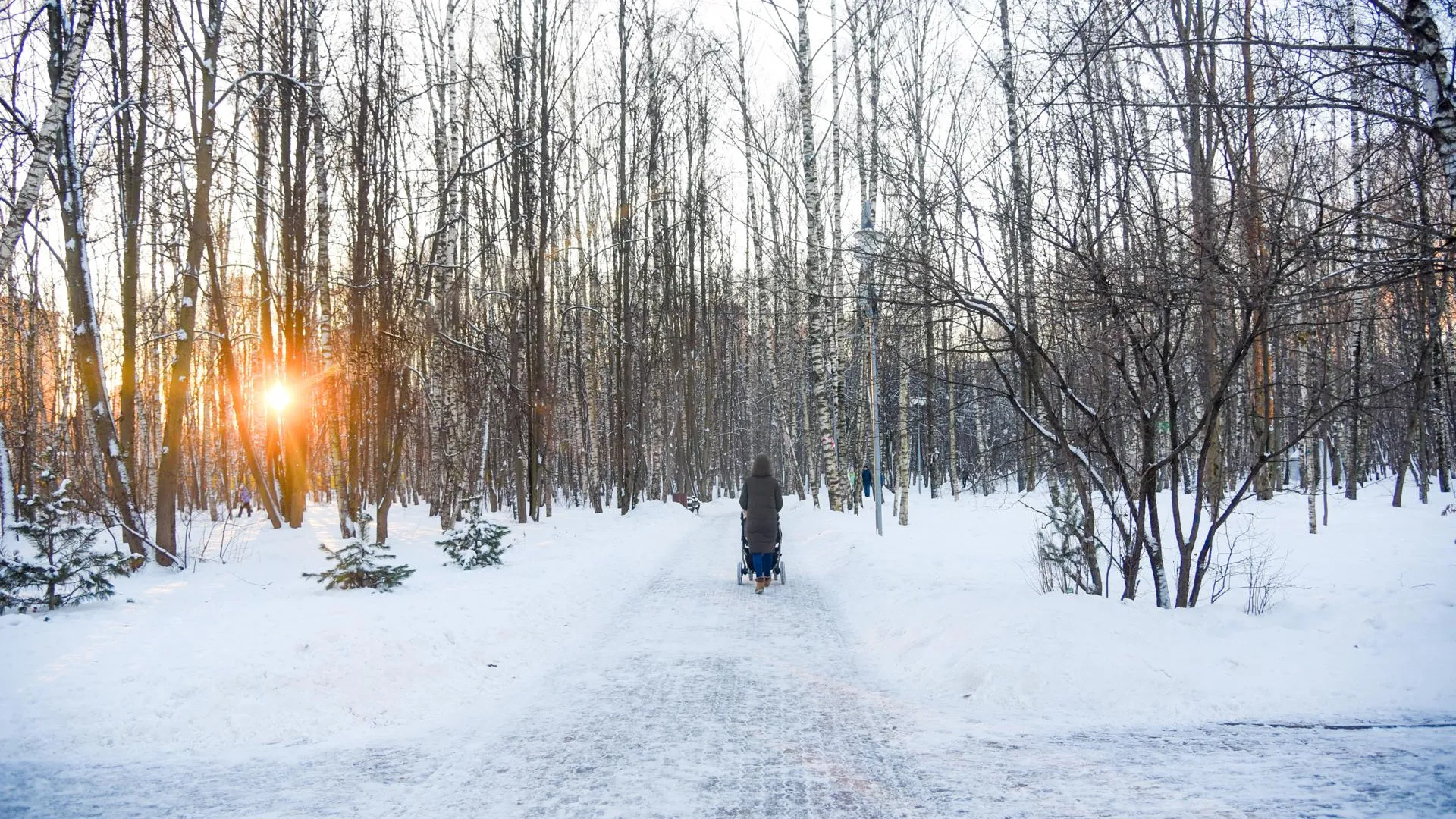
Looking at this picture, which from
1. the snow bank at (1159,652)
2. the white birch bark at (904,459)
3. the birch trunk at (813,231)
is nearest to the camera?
the snow bank at (1159,652)

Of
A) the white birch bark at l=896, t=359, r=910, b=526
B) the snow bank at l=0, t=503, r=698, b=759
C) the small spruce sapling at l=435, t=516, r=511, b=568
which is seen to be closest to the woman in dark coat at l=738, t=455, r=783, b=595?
the snow bank at l=0, t=503, r=698, b=759

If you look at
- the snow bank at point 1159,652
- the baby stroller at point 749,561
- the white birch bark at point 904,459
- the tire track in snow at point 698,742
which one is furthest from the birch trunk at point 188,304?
the white birch bark at point 904,459

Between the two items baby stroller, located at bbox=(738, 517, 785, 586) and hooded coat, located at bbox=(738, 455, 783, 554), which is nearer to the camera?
hooded coat, located at bbox=(738, 455, 783, 554)

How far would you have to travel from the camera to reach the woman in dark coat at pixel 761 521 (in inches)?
449

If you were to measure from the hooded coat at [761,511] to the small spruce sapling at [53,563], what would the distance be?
7501 mm

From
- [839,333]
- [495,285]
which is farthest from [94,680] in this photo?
[495,285]

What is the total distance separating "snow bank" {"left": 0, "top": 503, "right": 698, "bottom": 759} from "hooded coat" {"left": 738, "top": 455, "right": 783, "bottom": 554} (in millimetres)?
2287

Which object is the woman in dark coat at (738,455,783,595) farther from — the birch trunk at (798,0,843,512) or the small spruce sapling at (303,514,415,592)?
the birch trunk at (798,0,843,512)

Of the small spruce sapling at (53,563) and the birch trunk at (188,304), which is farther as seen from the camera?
the birch trunk at (188,304)

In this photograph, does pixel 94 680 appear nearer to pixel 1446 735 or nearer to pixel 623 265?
pixel 1446 735

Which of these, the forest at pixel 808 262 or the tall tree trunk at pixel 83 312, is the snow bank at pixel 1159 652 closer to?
the forest at pixel 808 262

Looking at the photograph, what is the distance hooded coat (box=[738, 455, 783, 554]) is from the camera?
1155cm

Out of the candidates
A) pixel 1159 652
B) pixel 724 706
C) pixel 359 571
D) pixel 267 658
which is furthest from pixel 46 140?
pixel 1159 652

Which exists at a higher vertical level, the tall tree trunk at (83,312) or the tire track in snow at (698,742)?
the tall tree trunk at (83,312)
